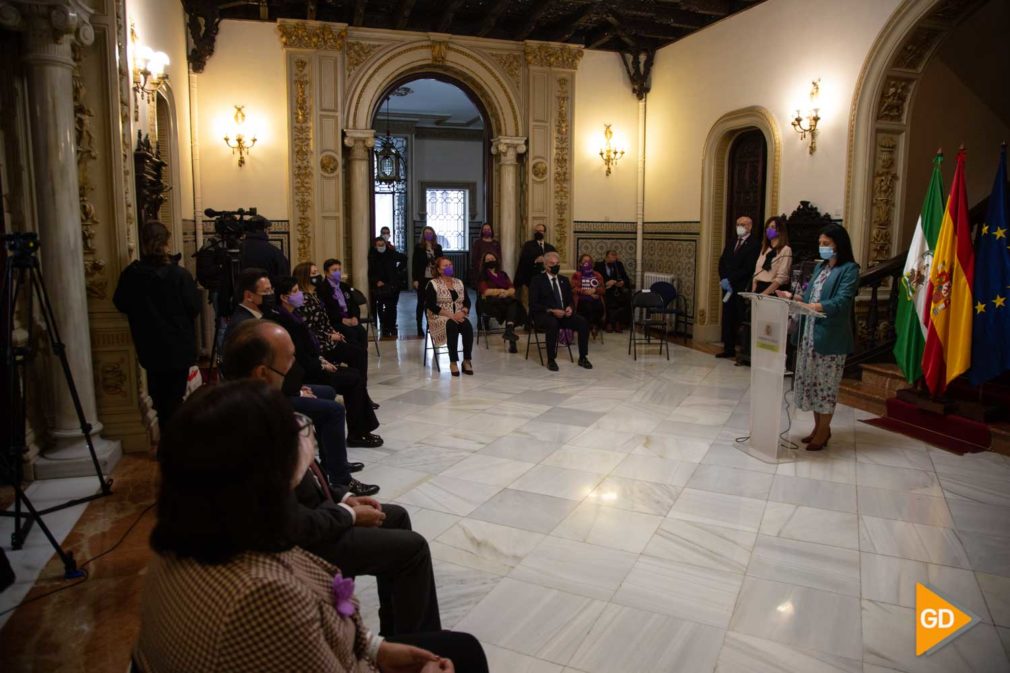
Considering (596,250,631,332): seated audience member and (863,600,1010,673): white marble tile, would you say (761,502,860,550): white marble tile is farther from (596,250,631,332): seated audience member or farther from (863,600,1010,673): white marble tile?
(596,250,631,332): seated audience member

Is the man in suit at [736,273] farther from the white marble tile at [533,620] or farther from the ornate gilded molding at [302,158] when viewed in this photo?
the white marble tile at [533,620]

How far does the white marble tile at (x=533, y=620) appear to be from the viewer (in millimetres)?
2645

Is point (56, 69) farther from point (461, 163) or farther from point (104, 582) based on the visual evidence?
point (461, 163)

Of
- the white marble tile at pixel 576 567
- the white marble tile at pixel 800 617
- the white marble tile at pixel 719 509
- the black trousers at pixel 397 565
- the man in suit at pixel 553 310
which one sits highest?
the man in suit at pixel 553 310

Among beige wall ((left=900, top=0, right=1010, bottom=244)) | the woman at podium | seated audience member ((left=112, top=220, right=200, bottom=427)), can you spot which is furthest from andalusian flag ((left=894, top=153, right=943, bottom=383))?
seated audience member ((left=112, top=220, right=200, bottom=427))

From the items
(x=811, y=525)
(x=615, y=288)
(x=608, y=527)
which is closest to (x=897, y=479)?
(x=811, y=525)

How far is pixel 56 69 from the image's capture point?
159 inches

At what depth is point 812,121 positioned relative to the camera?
24.5ft

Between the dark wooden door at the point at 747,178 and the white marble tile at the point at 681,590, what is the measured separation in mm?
6377

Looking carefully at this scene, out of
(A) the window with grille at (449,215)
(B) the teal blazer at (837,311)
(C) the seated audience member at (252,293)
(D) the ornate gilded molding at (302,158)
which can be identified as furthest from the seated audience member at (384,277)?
(A) the window with grille at (449,215)

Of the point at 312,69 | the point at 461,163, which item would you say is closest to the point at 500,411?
the point at 312,69

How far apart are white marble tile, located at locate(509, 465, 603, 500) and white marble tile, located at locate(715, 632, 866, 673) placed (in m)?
1.51

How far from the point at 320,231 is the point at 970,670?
8215mm

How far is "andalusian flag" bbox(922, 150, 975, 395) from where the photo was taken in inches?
202
